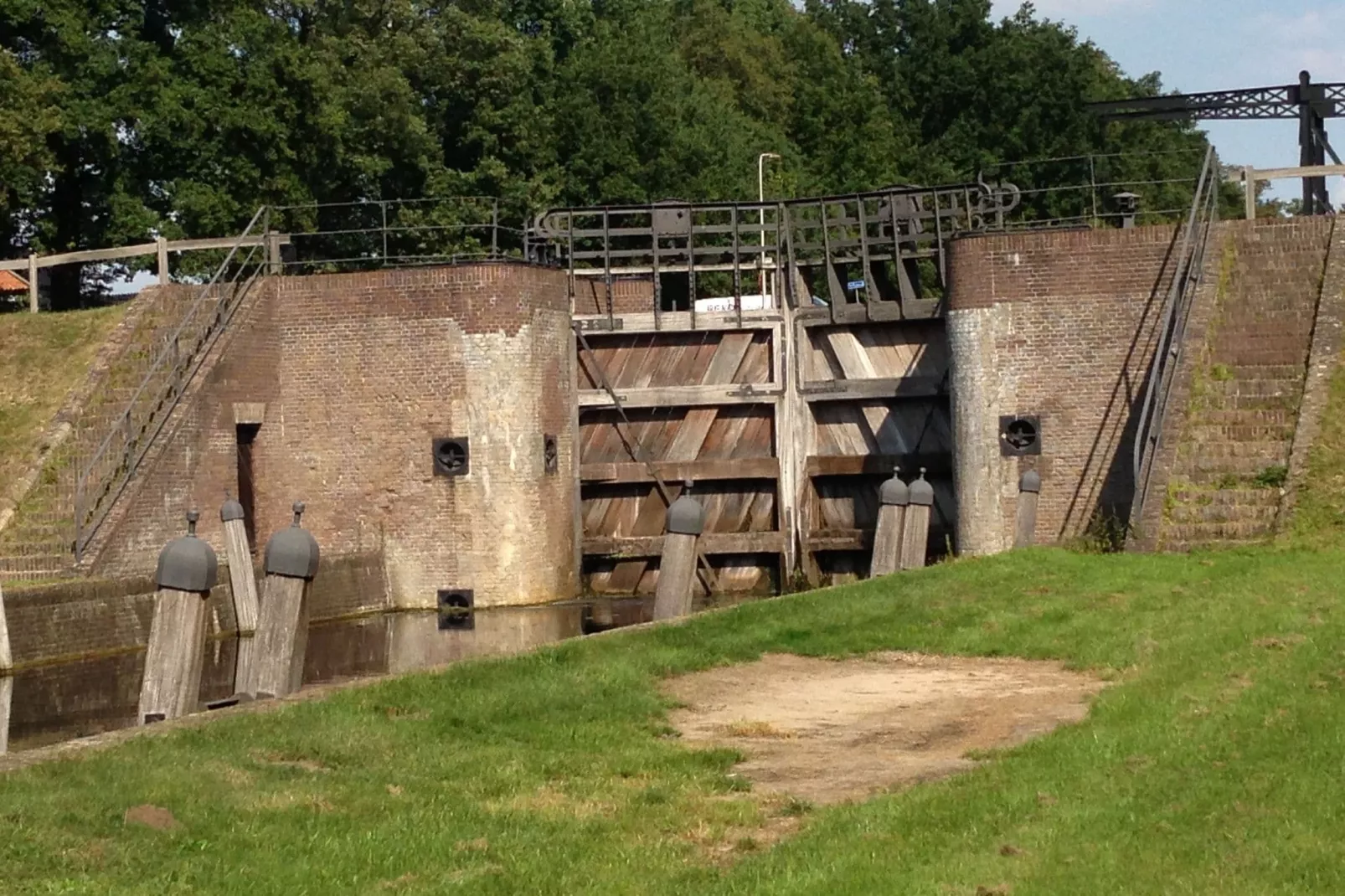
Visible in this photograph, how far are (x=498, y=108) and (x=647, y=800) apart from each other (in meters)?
33.7

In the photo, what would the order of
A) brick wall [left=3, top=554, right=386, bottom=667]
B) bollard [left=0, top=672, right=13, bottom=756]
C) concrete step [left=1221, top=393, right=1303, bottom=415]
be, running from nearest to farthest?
bollard [left=0, top=672, right=13, bottom=756], concrete step [left=1221, top=393, right=1303, bottom=415], brick wall [left=3, top=554, right=386, bottom=667]

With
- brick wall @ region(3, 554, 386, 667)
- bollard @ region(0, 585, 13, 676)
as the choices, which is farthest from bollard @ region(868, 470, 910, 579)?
bollard @ region(0, 585, 13, 676)

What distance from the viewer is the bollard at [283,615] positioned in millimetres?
11383

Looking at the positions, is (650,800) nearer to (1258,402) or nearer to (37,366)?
(1258,402)

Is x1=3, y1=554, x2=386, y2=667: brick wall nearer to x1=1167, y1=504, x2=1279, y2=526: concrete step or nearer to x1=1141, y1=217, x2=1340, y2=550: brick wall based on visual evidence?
x1=1167, y1=504, x2=1279, y2=526: concrete step

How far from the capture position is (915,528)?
19.2 meters

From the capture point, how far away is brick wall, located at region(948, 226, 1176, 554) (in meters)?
22.3

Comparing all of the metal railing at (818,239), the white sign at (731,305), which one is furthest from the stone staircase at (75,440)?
the white sign at (731,305)

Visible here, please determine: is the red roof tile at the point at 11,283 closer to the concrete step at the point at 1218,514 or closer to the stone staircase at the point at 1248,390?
the stone staircase at the point at 1248,390

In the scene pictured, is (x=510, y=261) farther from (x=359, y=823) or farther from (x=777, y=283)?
(x=359, y=823)

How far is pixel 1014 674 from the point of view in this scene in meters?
11.7

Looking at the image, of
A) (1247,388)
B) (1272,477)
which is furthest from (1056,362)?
(1272,477)

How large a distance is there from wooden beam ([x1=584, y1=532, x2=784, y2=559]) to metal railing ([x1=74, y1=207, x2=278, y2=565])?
5.61m

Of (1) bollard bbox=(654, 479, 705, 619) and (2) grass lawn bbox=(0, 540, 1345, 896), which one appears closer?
(2) grass lawn bbox=(0, 540, 1345, 896)
